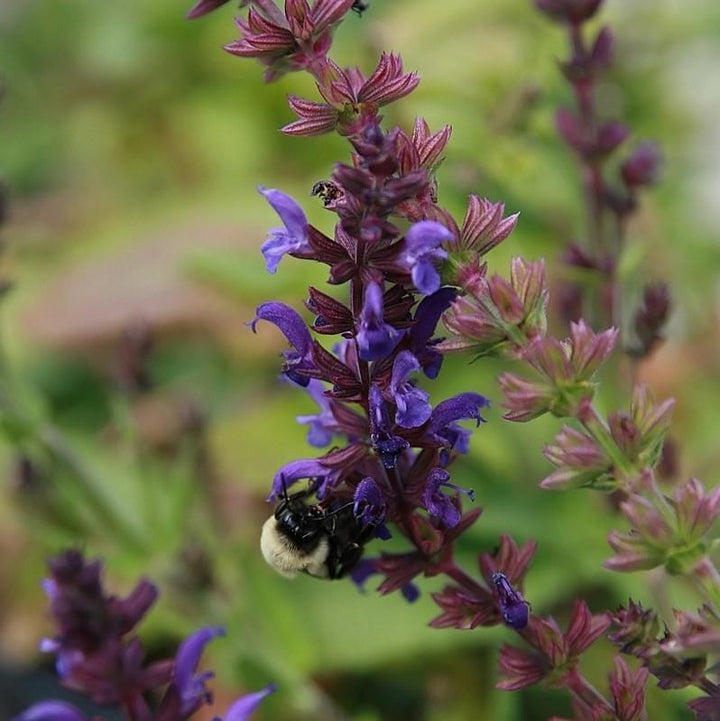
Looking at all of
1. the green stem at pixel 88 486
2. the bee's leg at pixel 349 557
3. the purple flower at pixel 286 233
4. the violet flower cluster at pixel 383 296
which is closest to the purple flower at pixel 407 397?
the violet flower cluster at pixel 383 296

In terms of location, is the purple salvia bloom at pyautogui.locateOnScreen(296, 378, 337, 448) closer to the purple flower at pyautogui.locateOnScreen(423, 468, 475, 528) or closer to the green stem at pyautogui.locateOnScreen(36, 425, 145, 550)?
the purple flower at pyautogui.locateOnScreen(423, 468, 475, 528)

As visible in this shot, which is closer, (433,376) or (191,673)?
(433,376)

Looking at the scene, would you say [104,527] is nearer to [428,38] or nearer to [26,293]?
[26,293]

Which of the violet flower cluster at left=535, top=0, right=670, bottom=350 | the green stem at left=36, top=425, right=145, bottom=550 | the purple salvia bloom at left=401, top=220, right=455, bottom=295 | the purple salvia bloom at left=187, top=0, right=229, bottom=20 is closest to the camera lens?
the purple salvia bloom at left=401, top=220, right=455, bottom=295

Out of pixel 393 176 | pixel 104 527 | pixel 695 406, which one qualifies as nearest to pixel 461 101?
pixel 695 406

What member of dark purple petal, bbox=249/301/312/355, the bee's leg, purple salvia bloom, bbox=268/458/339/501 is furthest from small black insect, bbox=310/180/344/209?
the bee's leg

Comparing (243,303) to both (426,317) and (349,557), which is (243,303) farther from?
(426,317)

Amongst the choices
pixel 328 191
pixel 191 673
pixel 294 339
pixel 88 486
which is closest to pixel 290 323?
pixel 294 339
